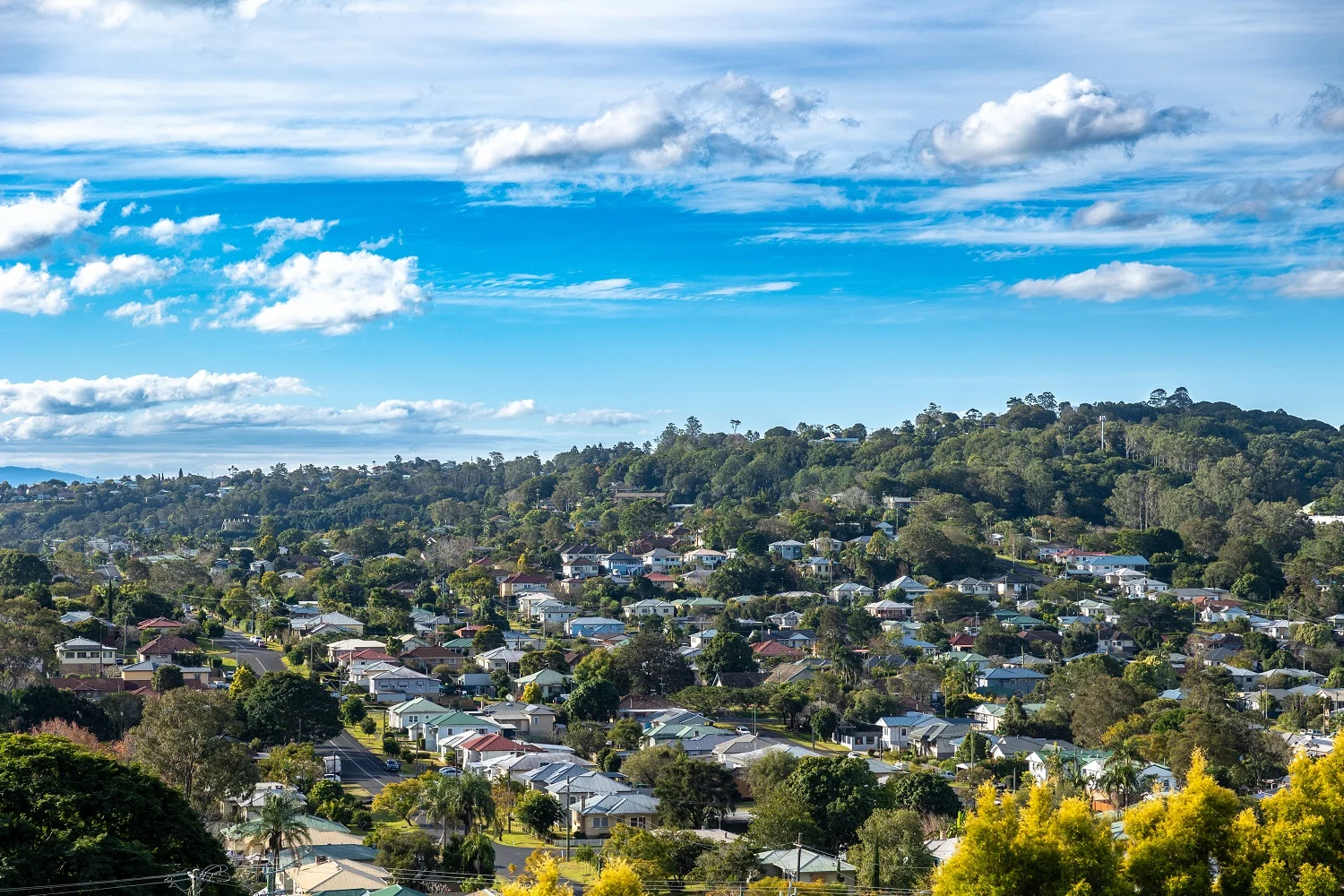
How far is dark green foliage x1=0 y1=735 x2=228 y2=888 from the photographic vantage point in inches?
815

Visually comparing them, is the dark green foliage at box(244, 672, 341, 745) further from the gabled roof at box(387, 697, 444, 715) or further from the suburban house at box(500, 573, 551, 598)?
the suburban house at box(500, 573, 551, 598)

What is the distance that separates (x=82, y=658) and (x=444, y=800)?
1140 inches

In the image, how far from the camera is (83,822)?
849 inches

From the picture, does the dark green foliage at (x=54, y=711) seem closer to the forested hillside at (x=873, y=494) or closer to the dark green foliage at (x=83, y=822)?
the dark green foliage at (x=83, y=822)

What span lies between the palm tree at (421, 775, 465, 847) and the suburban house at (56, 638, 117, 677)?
1042 inches

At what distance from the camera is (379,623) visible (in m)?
66.8

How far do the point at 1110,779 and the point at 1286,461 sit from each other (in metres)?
90.0

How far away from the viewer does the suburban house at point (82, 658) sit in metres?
53.0

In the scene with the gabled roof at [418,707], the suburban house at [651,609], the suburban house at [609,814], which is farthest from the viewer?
the suburban house at [651,609]

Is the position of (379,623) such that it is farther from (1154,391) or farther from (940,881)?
(1154,391)

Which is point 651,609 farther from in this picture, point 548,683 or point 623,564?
point 548,683

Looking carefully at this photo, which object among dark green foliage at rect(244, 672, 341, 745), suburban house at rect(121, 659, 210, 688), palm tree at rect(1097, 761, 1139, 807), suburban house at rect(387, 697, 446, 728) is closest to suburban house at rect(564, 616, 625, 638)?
suburban house at rect(387, 697, 446, 728)

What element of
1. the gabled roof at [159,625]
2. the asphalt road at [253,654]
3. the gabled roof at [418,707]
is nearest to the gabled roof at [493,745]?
the gabled roof at [418,707]

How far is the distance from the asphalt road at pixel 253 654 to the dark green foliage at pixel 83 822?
102 feet
